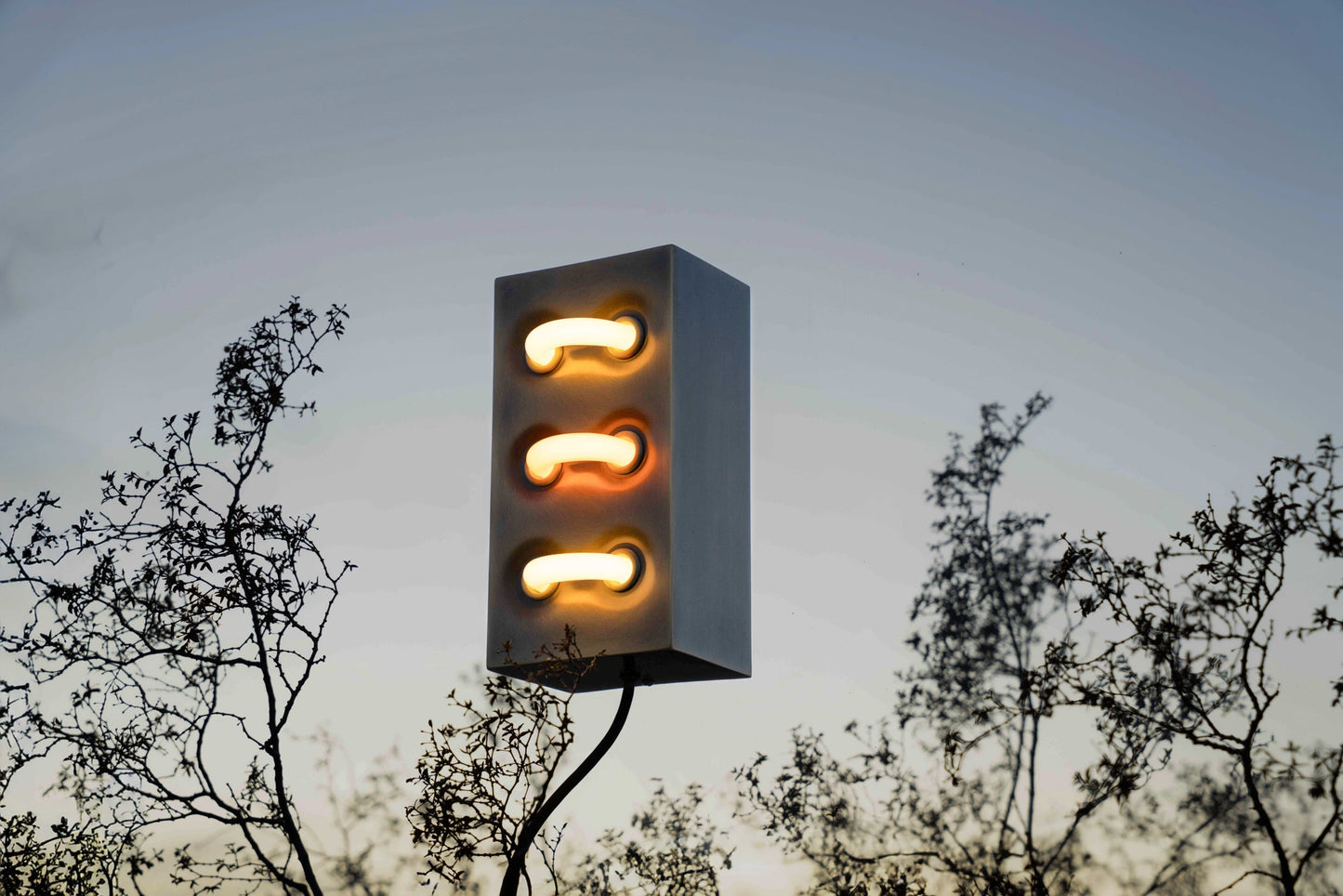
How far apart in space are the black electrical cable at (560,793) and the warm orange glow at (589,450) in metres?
0.56

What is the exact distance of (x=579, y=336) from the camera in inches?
179

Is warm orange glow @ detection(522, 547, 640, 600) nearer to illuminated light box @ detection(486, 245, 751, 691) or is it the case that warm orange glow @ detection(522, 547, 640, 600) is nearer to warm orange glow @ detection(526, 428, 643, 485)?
illuminated light box @ detection(486, 245, 751, 691)

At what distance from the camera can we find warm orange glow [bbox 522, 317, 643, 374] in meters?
4.56

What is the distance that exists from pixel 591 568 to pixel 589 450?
344mm

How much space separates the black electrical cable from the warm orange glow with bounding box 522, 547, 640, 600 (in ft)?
0.74

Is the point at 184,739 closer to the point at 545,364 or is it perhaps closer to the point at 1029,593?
the point at 545,364

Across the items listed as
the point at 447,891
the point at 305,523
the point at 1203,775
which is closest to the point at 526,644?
the point at 305,523

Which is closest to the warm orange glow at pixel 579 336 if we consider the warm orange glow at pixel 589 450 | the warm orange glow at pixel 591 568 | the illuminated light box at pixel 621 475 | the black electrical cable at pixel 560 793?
the illuminated light box at pixel 621 475

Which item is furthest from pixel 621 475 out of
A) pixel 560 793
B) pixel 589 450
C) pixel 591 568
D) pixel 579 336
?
pixel 560 793

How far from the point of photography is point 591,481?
4477 mm

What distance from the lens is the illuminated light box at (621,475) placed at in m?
4.32

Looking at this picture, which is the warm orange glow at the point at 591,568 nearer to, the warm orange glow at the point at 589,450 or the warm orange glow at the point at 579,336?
the warm orange glow at the point at 589,450

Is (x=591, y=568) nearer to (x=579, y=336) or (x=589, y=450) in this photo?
(x=589, y=450)

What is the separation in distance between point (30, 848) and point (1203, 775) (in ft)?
18.4
